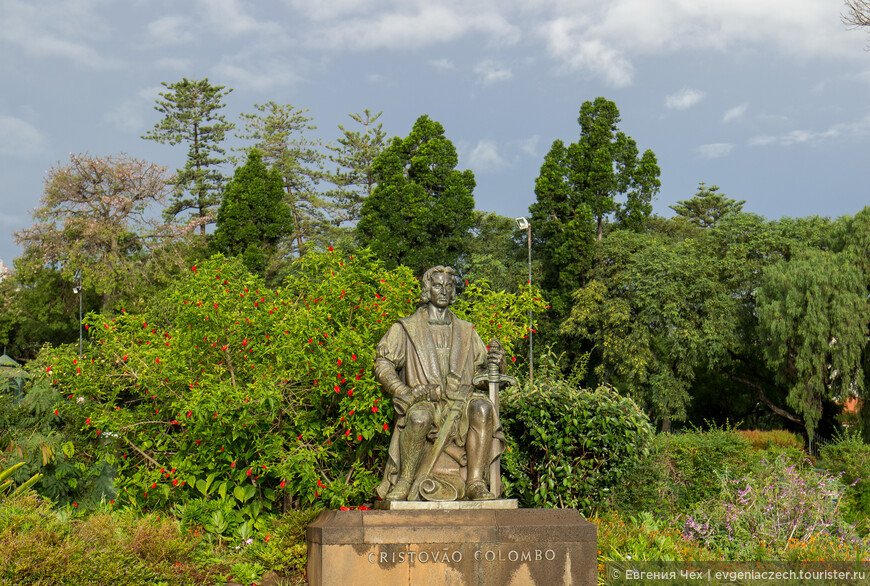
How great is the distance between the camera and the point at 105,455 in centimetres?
1063

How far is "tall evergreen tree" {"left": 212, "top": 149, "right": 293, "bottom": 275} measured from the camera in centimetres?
3562

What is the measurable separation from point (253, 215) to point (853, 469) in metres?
26.6

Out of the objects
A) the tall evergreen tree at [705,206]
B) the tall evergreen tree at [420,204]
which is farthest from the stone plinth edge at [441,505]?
the tall evergreen tree at [705,206]

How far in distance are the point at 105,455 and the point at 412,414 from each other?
486cm

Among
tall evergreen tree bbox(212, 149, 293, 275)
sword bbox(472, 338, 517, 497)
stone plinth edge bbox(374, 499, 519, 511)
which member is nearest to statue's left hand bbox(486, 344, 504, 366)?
sword bbox(472, 338, 517, 497)

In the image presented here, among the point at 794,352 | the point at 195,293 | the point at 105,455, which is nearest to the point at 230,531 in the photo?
the point at 105,455

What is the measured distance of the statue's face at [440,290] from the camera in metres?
8.75

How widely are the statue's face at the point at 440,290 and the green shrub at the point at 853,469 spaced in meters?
7.82

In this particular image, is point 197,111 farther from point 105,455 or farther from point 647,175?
point 105,455

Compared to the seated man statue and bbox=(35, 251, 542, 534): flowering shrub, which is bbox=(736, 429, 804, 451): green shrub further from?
the seated man statue

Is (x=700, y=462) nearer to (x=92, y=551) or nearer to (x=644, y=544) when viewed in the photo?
(x=644, y=544)

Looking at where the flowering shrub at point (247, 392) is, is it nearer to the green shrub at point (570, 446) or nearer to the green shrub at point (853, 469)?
the green shrub at point (570, 446)

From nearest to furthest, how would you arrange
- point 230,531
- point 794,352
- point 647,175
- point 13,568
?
point 13,568, point 230,531, point 794,352, point 647,175

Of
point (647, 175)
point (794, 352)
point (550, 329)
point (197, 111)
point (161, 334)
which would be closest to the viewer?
point (161, 334)
